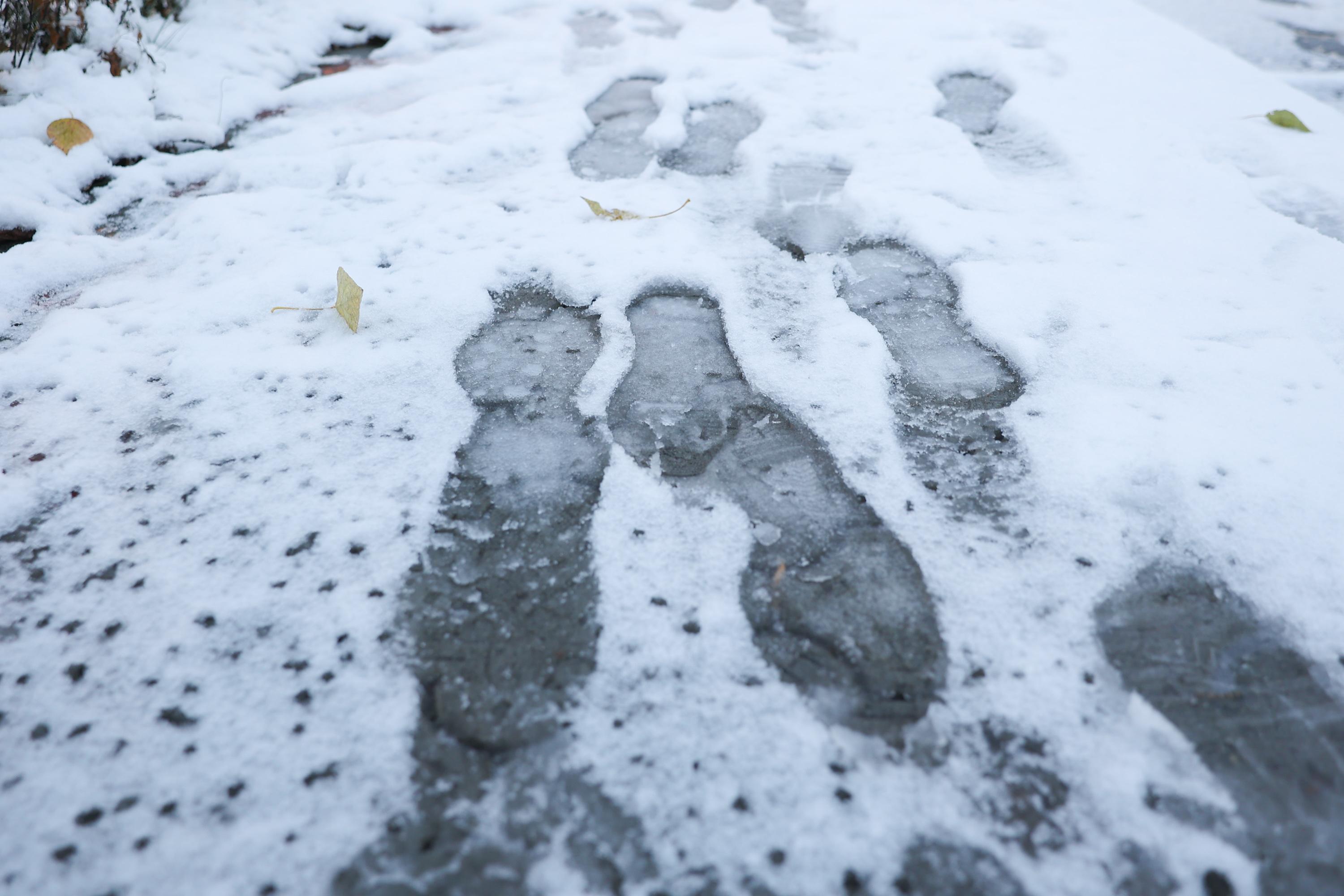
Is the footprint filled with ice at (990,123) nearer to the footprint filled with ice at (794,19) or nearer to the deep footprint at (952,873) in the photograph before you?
the footprint filled with ice at (794,19)

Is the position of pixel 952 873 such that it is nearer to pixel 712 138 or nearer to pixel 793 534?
pixel 793 534

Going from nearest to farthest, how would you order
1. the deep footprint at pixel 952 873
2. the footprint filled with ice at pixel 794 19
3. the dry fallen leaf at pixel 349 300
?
the deep footprint at pixel 952 873 < the dry fallen leaf at pixel 349 300 < the footprint filled with ice at pixel 794 19

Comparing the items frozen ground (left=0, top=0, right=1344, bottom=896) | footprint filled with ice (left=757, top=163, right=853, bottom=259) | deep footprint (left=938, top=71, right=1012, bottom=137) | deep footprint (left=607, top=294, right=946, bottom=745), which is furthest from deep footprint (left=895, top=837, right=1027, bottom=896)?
deep footprint (left=938, top=71, right=1012, bottom=137)

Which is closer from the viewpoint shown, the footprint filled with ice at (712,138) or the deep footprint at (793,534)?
the deep footprint at (793,534)

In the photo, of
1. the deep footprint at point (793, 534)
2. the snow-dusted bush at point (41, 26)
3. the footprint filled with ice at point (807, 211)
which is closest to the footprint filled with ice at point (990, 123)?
the footprint filled with ice at point (807, 211)

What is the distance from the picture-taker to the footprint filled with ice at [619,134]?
2.39 metres

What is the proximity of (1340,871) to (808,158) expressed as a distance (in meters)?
2.16

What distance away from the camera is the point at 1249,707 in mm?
1025

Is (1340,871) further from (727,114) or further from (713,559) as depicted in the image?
(727,114)

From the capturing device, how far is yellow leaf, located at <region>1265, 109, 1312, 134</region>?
2.50m

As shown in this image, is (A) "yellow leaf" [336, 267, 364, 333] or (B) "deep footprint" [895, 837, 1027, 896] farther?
(A) "yellow leaf" [336, 267, 364, 333]

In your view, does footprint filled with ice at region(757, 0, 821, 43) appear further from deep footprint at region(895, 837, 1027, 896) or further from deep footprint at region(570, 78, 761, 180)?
deep footprint at region(895, 837, 1027, 896)

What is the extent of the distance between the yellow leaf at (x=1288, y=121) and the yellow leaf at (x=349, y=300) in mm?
3081

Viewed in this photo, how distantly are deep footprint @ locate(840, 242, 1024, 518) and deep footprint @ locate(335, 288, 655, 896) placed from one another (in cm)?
65
